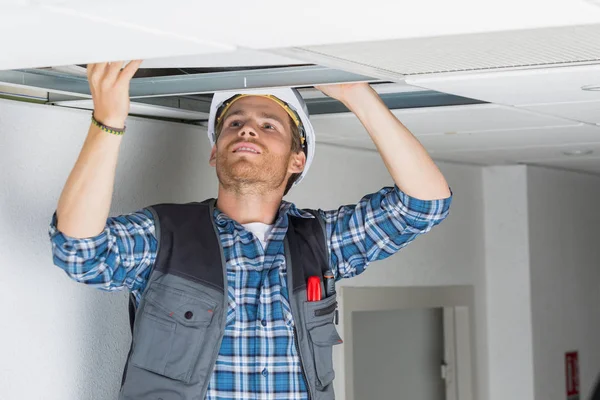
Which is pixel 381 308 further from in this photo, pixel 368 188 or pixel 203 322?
pixel 203 322

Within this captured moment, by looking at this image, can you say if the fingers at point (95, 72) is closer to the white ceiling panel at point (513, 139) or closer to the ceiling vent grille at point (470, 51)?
the ceiling vent grille at point (470, 51)

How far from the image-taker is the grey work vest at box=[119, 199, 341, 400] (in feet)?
6.34

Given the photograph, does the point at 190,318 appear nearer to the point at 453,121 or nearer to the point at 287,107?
the point at 287,107

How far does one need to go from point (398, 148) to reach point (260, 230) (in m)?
0.34

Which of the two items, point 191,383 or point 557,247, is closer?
point 191,383

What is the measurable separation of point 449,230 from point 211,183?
1331 mm

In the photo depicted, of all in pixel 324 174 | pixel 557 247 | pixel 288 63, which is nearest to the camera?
pixel 288 63

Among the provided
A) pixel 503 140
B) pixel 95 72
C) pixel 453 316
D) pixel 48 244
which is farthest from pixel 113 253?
pixel 453 316

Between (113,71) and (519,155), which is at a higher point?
(519,155)

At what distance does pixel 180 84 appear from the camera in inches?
74.5

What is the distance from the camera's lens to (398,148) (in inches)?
82.4

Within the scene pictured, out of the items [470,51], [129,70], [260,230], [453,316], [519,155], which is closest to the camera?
[470,51]

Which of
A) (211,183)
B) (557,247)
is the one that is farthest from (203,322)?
(557,247)

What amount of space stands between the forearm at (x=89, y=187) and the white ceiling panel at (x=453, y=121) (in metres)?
0.74
